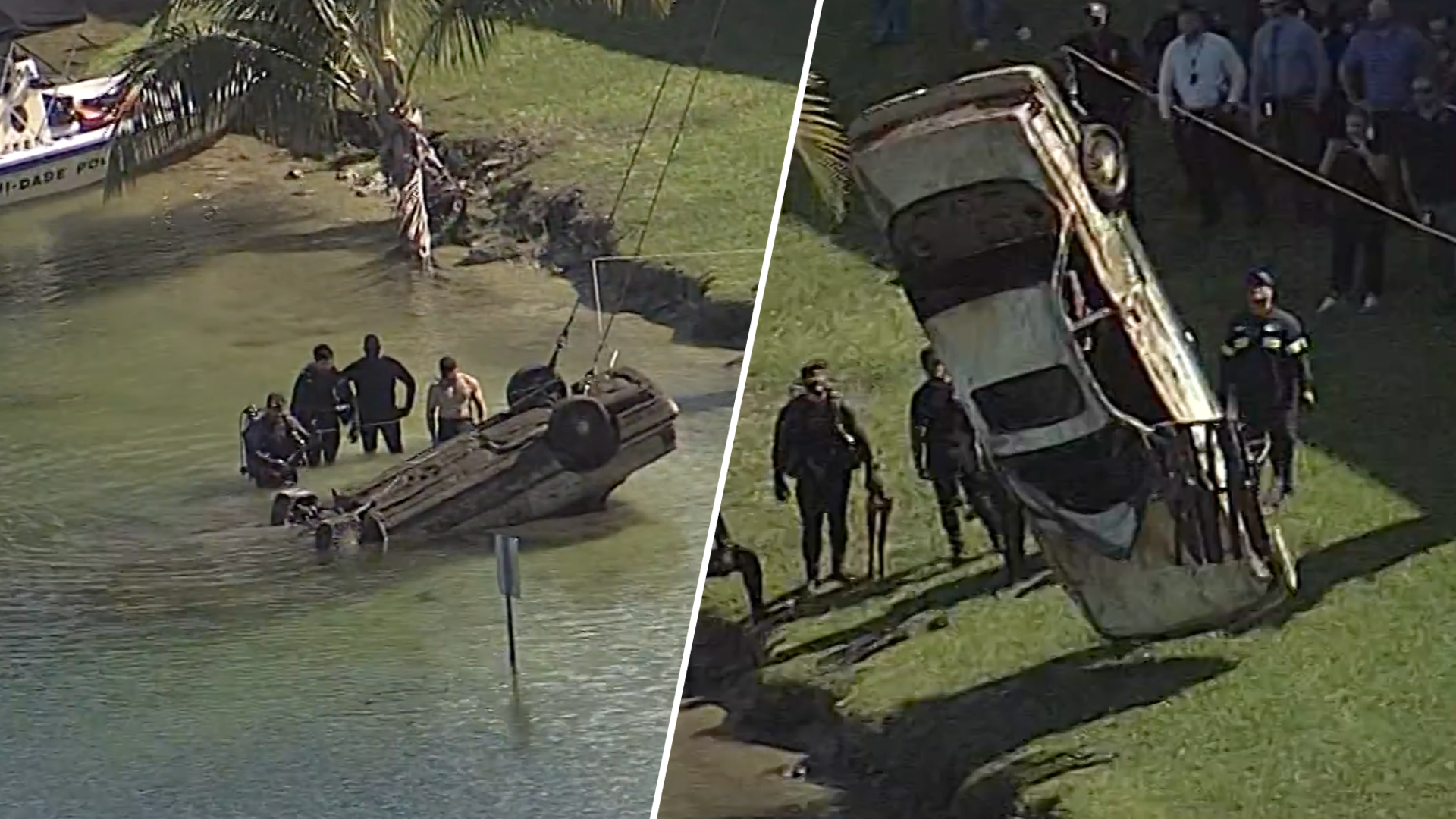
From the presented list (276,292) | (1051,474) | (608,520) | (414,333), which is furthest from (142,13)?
(1051,474)

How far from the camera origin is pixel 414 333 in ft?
43.2

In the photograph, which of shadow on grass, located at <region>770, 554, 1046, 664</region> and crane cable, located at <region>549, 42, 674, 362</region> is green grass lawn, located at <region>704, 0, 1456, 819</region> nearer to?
shadow on grass, located at <region>770, 554, 1046, 664</region>

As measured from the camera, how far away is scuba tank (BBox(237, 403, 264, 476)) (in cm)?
1291

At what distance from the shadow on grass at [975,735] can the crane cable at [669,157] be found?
132 inches

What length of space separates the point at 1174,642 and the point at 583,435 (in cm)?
361

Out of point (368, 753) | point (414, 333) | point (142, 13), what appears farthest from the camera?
point (142, 13)

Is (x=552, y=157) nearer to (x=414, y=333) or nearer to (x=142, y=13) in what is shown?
(x=414, y=333)

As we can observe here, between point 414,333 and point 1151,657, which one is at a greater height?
point 414,333

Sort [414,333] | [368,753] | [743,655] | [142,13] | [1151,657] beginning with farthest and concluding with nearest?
[142,13]
[414,333]
[368,753]
[743,655]
[1151,657]

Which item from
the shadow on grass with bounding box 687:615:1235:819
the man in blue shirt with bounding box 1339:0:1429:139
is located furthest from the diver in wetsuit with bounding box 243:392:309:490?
the man in blue shirt with bounding box 1339:0:1429:139

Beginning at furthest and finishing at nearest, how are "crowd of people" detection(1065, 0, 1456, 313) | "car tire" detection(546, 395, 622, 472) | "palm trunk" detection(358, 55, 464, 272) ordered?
1. "palm trunk" detection(358, 55, 464, 272)
2. "car tire" detection(546, 395, 622, 472)
3. "crowd of people" detection(1065, 0, 1456, 313)

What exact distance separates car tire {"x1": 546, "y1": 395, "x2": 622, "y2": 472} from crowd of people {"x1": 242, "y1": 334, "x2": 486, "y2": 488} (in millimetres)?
A: 517

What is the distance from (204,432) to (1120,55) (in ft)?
18.5

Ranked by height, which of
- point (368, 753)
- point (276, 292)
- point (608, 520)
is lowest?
point (368, 753)
